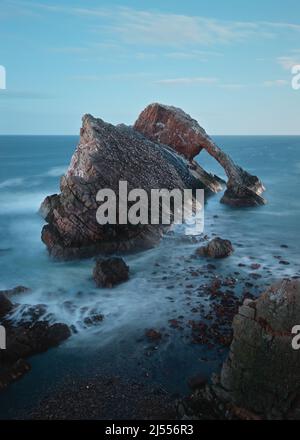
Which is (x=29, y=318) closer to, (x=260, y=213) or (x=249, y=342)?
(x=249, y=342)

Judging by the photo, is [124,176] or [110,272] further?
[124,176]

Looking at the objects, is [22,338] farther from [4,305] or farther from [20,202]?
[20,202]

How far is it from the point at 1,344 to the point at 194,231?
18.2 meters

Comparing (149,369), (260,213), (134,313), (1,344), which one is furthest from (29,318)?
(260,213)

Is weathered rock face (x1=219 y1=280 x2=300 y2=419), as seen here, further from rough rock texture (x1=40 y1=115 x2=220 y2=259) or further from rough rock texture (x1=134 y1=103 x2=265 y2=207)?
rough rock texture (x1=134 y1=103 x2=265 y2=207)

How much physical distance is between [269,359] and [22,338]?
29.2ft

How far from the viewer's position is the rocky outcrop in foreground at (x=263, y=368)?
11.6m

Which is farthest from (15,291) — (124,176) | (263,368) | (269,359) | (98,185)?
(124,176)

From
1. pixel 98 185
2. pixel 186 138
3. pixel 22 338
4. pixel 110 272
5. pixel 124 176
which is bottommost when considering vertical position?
pixel 22 338

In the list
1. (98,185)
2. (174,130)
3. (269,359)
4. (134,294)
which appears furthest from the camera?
(174,130)

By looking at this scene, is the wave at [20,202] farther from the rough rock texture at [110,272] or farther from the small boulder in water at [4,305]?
the small boulder in water at [4,305]

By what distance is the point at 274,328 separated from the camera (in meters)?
11.8

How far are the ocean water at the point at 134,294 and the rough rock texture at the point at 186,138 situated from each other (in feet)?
14.1

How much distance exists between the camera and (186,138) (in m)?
44.1
